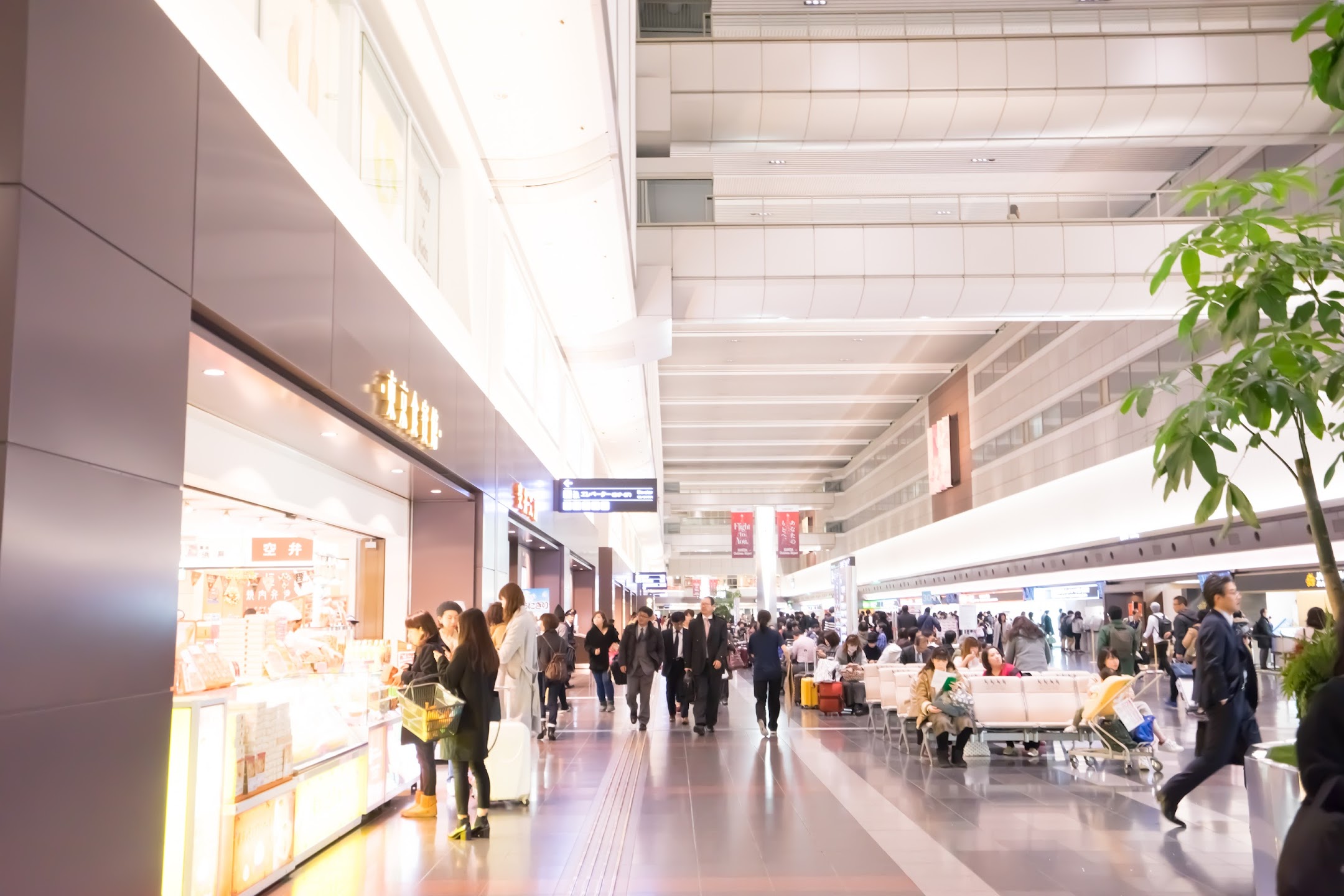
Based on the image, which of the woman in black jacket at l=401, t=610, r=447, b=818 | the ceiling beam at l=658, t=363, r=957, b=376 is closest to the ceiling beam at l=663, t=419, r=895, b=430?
the ceiling beam at l=658, t=363, r=957, b=376

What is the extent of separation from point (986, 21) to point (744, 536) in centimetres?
3285

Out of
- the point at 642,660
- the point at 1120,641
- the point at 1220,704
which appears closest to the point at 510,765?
the point at 1220,704

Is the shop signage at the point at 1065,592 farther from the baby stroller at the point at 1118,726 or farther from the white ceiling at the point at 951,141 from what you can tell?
the baby stroller at the point at 1118,726

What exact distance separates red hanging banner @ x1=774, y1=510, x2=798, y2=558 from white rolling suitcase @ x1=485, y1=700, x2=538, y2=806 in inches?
1368

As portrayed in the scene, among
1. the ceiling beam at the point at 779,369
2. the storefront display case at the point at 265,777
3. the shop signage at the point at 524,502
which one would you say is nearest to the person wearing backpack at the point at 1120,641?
the shop signage at the point at 524,502

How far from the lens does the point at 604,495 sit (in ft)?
55.6

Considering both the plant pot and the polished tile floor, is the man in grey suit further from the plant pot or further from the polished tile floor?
the plant pot

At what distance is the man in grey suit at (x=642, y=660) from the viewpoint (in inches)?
584

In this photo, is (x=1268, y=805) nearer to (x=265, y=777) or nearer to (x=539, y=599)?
(x=265, y=777)

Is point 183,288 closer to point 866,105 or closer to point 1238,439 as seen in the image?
point 866,105

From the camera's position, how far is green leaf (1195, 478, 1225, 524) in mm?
2885

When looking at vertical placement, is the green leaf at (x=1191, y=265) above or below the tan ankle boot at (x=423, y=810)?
above

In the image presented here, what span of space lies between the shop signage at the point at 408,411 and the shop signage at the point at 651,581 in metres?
30.4

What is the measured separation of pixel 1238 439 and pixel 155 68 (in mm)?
15944
